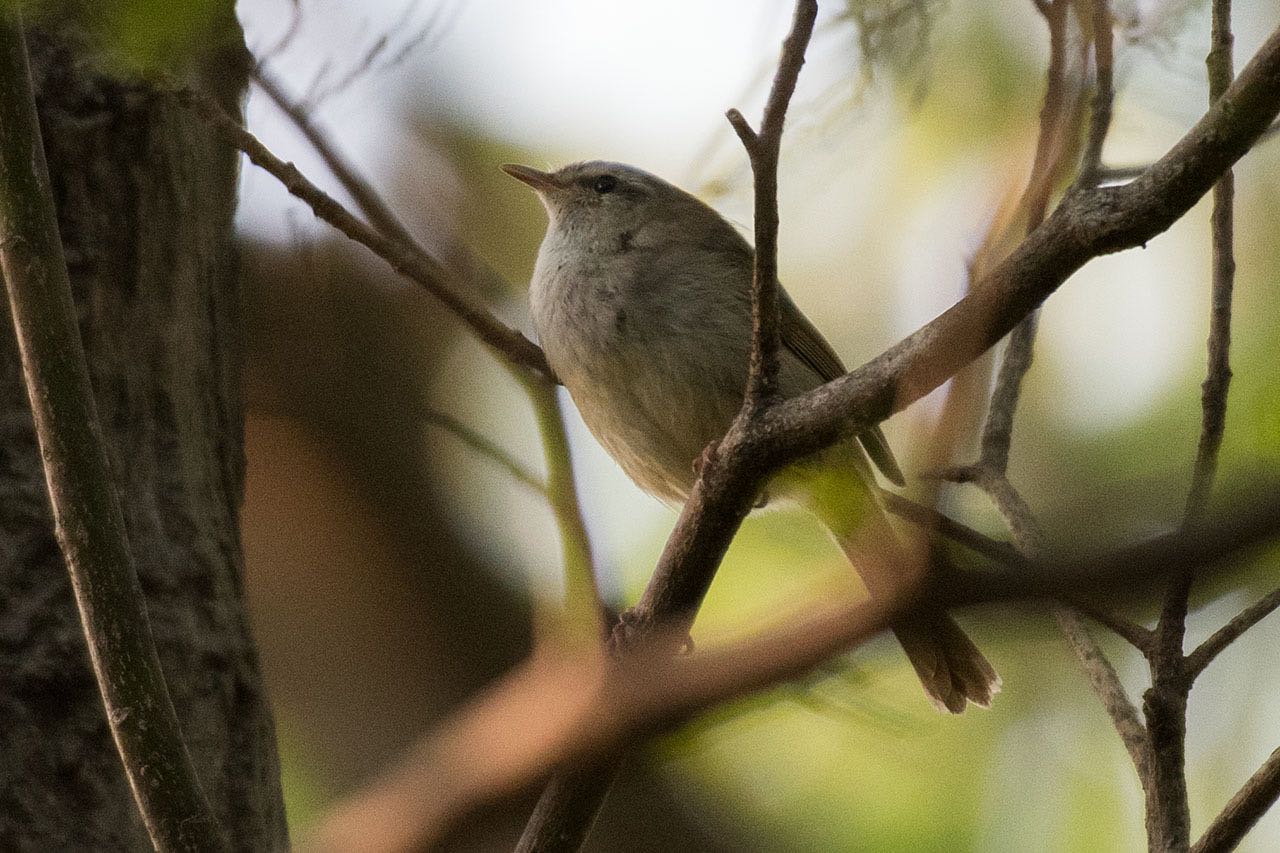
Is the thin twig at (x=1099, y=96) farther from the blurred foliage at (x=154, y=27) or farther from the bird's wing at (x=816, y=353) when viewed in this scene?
the blurred foliage at (x=154, y=27)

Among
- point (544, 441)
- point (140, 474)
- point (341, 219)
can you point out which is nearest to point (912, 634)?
point (544, 441)

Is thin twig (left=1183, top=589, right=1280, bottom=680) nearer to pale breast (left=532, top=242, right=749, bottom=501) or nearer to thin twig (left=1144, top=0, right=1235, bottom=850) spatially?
thin twig (left=1144, top=0, right=1235, bottom=850)

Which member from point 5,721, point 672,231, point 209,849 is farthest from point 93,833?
point 672,231

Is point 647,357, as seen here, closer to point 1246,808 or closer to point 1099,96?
point 1099,96

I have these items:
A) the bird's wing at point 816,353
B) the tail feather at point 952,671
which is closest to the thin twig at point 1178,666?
the bird's wing at point 816,353

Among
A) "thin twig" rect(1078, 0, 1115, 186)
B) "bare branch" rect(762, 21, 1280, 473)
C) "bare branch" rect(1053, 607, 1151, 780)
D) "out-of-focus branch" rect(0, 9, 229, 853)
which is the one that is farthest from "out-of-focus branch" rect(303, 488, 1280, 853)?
"thin twig" rect(1078, 0, 1115, 186)

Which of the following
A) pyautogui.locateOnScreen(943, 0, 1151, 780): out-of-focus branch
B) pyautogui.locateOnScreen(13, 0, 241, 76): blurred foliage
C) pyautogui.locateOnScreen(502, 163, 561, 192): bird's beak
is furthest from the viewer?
pyautogui.locateOnScreen(502, 163, 561, 192): bird's beak
